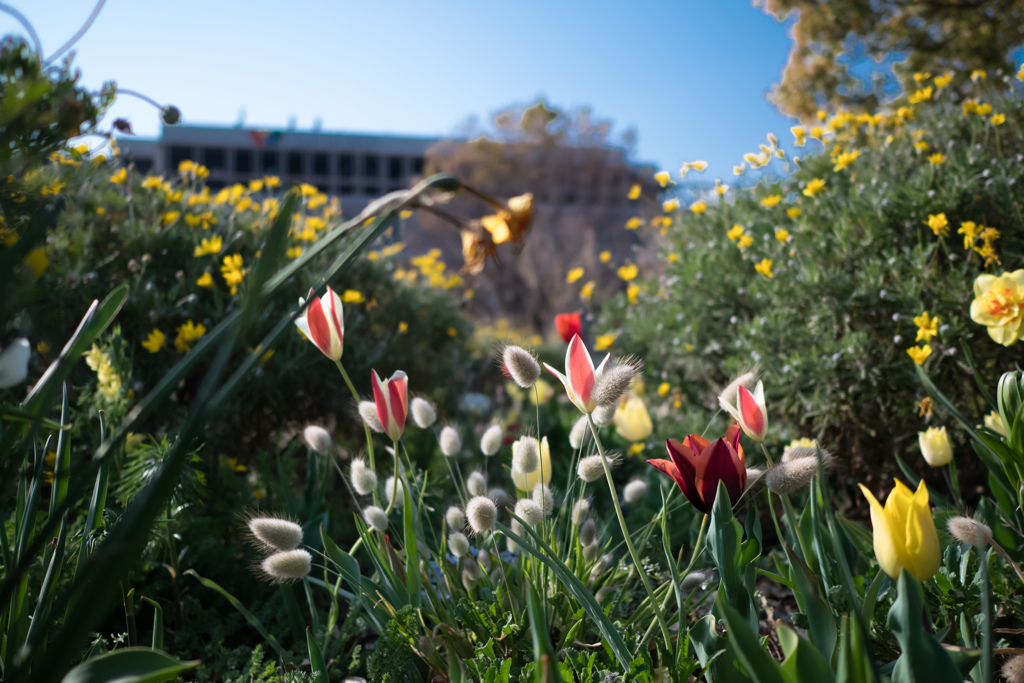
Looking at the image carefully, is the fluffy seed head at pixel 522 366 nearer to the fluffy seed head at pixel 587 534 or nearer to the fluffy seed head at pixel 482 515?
the fluffy seed head at pixel 482 515

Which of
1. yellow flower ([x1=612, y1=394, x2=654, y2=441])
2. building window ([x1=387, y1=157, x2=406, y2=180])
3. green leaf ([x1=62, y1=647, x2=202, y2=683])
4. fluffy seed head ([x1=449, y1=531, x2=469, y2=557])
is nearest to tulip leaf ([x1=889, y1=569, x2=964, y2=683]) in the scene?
fluffy seed head ([x1=449, y1=531, x2=469, y2=557])

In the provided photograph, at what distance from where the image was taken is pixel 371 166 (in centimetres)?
3045

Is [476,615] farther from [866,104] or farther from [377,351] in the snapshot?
[866,104]

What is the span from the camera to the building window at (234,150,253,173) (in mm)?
28670

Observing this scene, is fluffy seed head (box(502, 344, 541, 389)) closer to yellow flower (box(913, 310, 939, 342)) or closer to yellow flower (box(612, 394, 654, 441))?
yellow flower (box(612, 394, 654, 441))

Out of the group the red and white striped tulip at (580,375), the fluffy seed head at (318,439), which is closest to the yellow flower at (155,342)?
the fluffy seed head at (318,439)

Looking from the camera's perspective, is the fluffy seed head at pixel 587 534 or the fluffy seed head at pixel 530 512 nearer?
the fluffy seed head at pixel 530 512

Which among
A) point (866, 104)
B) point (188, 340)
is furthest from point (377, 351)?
point (866, 104)

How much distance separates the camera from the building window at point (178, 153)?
27.2 metres

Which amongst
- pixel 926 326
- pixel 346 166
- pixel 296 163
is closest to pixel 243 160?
pixel 296 163

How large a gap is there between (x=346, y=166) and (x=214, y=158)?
581 centimetres

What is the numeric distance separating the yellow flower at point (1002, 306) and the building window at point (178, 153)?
30.9 meters

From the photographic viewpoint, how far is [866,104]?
8.16 m

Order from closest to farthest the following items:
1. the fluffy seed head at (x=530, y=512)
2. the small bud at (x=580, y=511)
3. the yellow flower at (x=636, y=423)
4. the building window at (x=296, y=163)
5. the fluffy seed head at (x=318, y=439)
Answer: the fluffy seed head at (x=530, y=512)
the small bud at (x=580, y=511)
the fluffy seed head at (x=318, y=439)
the yellow flower at (x=636, y=423)
the building window at (x=296, y=163)
